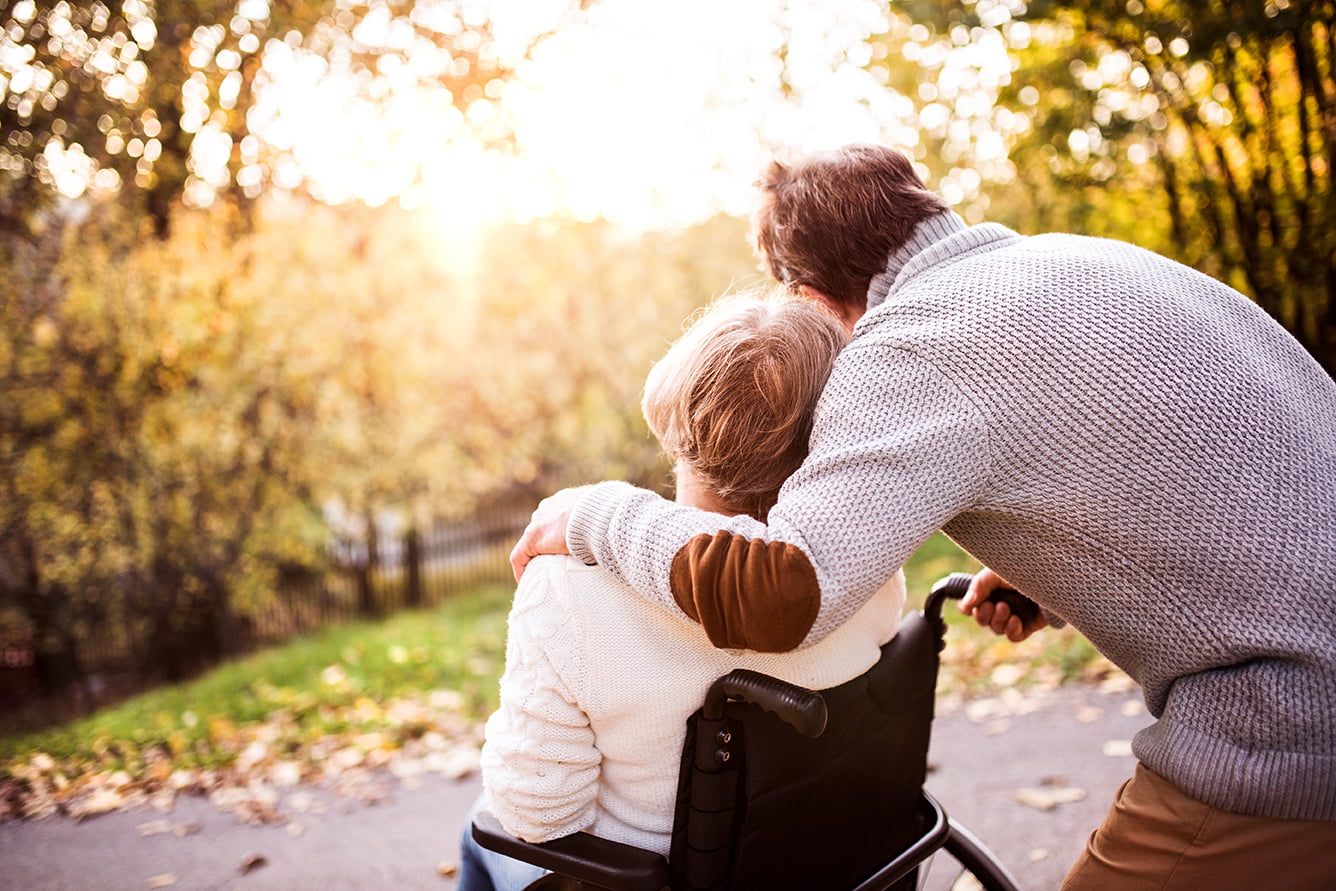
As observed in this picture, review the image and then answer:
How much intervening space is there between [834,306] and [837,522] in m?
0.64

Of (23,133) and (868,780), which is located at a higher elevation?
(23,133)

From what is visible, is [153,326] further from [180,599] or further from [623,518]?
[623,518]

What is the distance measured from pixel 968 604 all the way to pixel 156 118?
743 centimetres

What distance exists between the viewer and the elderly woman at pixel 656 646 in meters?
1.54

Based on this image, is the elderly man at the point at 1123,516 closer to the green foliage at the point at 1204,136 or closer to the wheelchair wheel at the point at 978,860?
the wheelchair wheel at the point at 978,860

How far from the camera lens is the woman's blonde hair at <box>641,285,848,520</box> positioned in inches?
62.7

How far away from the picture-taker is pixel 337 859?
3.45m

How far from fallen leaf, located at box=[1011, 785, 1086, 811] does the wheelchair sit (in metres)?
1.80

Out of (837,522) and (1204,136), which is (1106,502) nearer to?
(837,522)

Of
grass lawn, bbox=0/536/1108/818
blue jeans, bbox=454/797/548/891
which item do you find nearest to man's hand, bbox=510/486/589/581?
blue jeans, bbox=454/797/548/891

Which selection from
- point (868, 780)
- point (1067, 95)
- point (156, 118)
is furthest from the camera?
point (156, 118)

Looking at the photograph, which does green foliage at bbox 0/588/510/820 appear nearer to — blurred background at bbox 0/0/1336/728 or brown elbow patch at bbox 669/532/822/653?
blurred background at bbox 0/0/1336/728

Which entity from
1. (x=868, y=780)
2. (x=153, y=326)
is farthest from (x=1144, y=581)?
(x=153, y=326)

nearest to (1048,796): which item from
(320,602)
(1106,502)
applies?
(1106,502)
